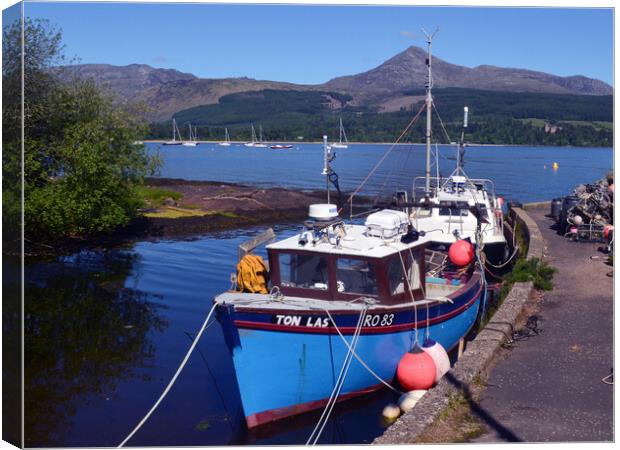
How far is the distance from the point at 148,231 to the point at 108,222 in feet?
14.7

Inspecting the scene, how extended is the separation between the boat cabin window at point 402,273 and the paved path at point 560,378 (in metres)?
1.95

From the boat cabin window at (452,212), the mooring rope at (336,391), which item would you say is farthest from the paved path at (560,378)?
the boat cabin window at (452,212)

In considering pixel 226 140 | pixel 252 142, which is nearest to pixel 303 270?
pixel 252 142

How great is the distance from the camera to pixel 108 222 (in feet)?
88.3

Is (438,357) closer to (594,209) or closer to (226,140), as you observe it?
(594,209)

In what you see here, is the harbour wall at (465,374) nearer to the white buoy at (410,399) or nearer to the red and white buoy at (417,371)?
the red and white buoy at (417,371)

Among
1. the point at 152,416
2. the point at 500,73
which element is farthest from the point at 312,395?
the point at 500,73

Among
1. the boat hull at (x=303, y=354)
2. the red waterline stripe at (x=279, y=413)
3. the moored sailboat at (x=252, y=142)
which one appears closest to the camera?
the boat hull at (x=303, y=354)

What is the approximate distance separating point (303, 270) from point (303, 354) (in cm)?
142

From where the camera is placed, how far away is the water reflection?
12.5 meters

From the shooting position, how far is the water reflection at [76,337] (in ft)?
41.1

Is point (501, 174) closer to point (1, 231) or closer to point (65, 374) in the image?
point (65, 374)

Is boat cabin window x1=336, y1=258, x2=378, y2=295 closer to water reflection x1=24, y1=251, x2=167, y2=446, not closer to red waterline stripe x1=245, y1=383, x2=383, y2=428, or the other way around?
red waterline stripe x1=245, y1=383, x2=383, y2=428

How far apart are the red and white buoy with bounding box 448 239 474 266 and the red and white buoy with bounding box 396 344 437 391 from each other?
15.8 ft
